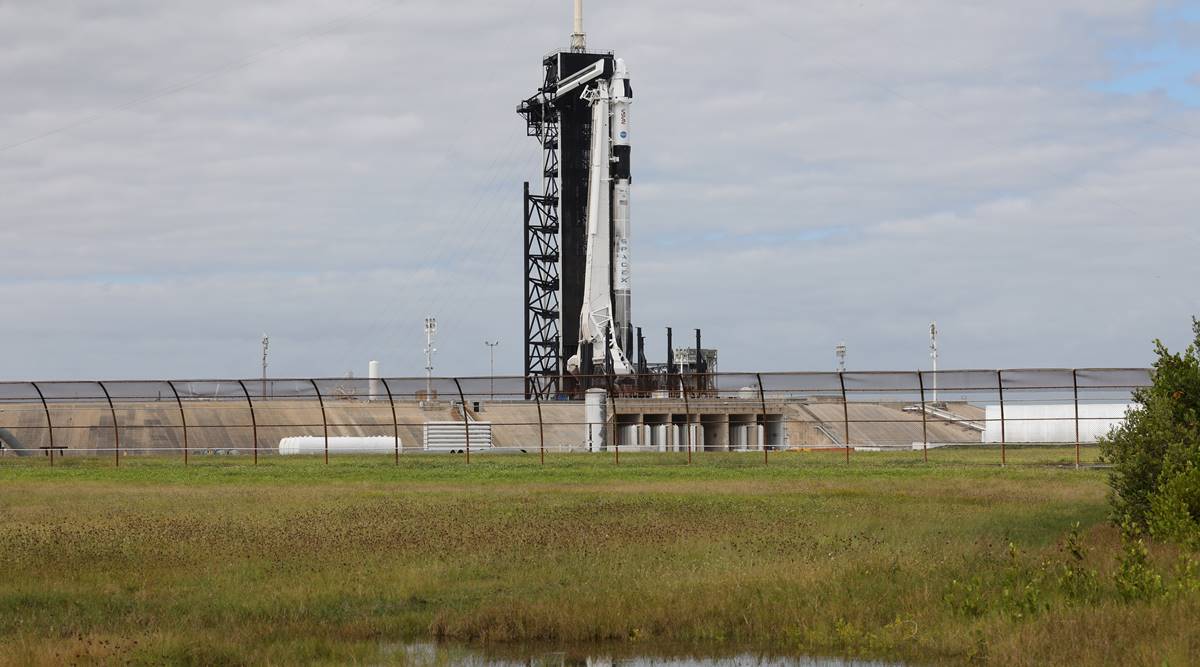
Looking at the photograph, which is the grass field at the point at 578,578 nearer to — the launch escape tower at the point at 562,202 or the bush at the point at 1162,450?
the bush at the point at 1162,450

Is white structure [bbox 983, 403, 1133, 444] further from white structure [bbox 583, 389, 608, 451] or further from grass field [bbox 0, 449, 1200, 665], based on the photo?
grass field [bbox 0, 449, 1200, 665]

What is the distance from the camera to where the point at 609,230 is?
78.7 meters

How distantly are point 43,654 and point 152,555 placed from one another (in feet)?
22.3

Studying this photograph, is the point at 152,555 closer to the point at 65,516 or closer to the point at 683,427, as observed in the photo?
the point at 65,516

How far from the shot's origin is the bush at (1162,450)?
16.7 metres

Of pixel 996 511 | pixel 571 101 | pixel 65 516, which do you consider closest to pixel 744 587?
pixel 996 511

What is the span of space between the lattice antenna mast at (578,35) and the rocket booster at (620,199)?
7.38m

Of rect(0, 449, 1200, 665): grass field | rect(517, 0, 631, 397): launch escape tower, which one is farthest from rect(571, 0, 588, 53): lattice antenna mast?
rect(0, 449, 1200, 665): grass field

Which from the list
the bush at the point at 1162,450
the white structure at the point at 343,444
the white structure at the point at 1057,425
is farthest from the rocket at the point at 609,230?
→ the bush at the point at 1162,450

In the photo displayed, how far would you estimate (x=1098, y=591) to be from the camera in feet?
45.1

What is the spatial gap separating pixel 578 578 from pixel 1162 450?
27.1ft

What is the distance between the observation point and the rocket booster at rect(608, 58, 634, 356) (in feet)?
255

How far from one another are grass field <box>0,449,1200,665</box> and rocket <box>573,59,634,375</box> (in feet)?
164

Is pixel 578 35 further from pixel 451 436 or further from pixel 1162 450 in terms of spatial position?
pixel 1162 450
